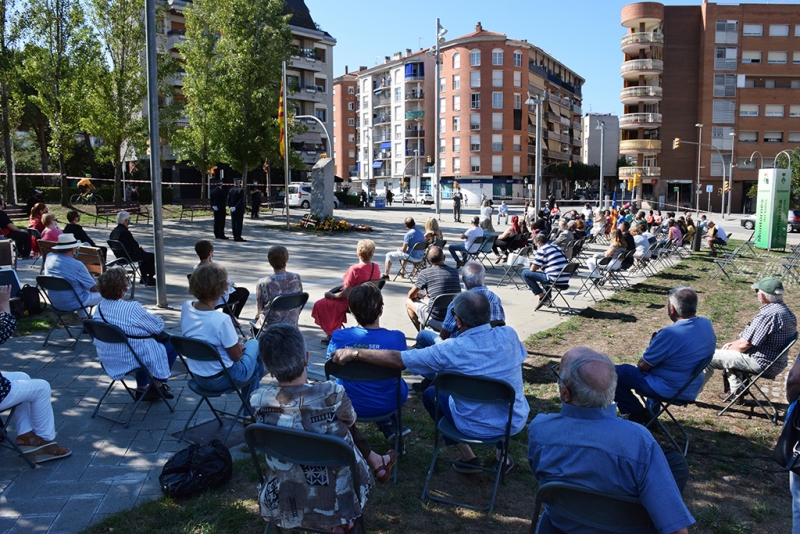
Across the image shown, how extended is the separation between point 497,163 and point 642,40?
19.5 metres

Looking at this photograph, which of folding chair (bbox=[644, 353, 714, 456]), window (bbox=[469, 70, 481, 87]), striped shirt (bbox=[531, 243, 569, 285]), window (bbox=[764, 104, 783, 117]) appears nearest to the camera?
folding chair (bbox=[644, 353, 714, 456])

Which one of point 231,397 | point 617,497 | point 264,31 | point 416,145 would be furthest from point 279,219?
point 416,145

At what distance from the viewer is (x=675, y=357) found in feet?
15.2

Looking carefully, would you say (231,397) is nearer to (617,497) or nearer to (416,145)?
(617,497)

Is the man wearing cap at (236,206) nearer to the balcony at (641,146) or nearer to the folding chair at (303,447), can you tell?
the folding chair at (303,447)

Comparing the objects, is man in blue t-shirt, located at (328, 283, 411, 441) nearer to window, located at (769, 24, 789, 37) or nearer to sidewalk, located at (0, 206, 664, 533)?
sidewalk, located at (0, 206, 664, 533)

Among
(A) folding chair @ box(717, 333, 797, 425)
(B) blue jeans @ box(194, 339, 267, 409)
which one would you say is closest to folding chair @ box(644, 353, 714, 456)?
(A) folding chair @ box(717, 333, 797, 425)

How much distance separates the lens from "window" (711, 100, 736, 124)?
6347 cm

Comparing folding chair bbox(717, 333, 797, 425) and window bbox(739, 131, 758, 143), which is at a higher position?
window bbox(739, 131, 758, 143)

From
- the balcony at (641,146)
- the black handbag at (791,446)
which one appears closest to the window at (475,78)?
the balcony at (641,146)

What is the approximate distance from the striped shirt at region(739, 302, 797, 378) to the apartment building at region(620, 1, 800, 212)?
206 ft

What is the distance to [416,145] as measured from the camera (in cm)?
8088

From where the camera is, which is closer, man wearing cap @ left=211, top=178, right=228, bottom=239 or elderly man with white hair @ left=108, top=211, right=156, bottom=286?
Result: elderly man with white hair @ left=108, top=211, right=156, bottom=286

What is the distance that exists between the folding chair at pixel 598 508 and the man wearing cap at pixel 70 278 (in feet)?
20.0
